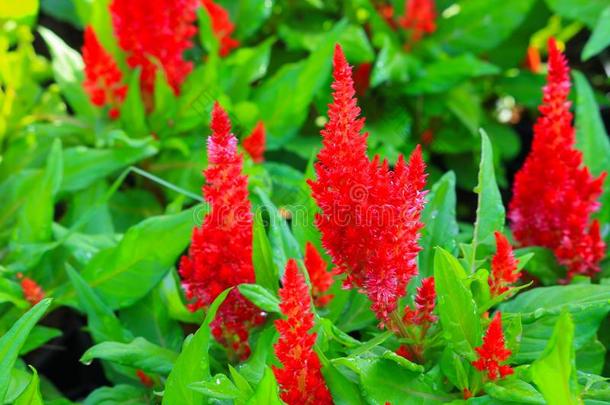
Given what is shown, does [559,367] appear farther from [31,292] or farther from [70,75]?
[70,75]

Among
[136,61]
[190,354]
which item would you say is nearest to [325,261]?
[190,354]

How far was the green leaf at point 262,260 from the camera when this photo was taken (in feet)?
4.45

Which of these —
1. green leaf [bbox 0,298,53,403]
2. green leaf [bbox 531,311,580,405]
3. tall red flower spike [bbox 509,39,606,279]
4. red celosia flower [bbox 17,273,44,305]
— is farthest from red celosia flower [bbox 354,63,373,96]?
green leaf [bbox 531,311,580,405]

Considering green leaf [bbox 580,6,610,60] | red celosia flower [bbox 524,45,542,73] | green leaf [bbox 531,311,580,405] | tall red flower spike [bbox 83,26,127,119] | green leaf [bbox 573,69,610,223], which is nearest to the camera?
green leaf [bbox 531,311,580,405]

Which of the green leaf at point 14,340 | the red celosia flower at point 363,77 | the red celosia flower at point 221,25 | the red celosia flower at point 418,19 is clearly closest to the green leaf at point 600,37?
the red celosia flower at point 418,19

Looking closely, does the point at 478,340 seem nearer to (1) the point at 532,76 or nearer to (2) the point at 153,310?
(2) the point at 153,310

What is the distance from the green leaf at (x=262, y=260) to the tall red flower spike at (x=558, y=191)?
22.1 inches

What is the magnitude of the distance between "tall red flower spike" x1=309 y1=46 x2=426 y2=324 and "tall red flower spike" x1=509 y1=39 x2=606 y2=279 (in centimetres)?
51

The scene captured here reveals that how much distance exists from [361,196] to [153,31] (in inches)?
42.5

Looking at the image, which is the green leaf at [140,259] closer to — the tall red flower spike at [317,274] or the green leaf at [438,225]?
the tall red flower spike at [317,274]

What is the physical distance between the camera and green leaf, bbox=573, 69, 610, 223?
74.0 inches

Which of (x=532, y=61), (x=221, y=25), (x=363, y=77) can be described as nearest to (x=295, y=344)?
(x=221, y=25)

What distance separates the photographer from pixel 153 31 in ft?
6.72

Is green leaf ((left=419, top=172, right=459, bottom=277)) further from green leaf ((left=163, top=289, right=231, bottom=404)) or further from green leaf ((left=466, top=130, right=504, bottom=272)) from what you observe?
green leaf ((left=163, top=289, right=231, bottom=404))
